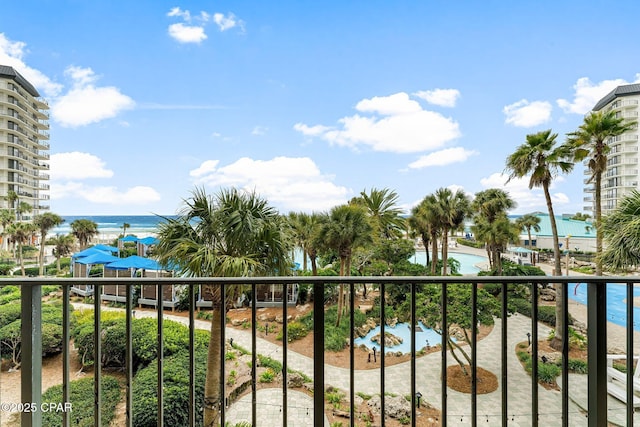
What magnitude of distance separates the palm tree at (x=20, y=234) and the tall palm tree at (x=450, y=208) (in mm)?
18268

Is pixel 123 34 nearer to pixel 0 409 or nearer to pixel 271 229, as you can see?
pixel 271 229

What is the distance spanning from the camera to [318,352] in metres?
1.19

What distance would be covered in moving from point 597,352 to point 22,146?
24.8 metres

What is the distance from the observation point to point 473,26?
11.7 meters

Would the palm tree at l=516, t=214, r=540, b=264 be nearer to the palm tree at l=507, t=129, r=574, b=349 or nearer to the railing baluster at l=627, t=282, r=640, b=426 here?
the palm tree at l=507, t=129, r=574, b=349

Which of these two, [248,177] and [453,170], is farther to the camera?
[248,177]

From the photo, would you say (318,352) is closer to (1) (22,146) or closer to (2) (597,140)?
(2) (597,140)

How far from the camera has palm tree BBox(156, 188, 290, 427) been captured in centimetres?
470

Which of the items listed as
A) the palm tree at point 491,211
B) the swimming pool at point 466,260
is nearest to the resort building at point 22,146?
the swimming pool at point 466,260

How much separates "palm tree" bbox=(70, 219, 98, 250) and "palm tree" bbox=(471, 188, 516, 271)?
20.4 meters

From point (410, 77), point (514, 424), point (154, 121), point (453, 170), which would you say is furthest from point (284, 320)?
point (154, 121)

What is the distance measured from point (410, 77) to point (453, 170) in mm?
8526

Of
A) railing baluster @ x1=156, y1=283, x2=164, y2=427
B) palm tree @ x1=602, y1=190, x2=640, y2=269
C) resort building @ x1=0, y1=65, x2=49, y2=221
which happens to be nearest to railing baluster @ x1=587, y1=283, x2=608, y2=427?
railing baluster @ x1=156, y1=283, x2=164, y2=427

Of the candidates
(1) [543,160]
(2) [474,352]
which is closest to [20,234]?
(2) [474,352]
